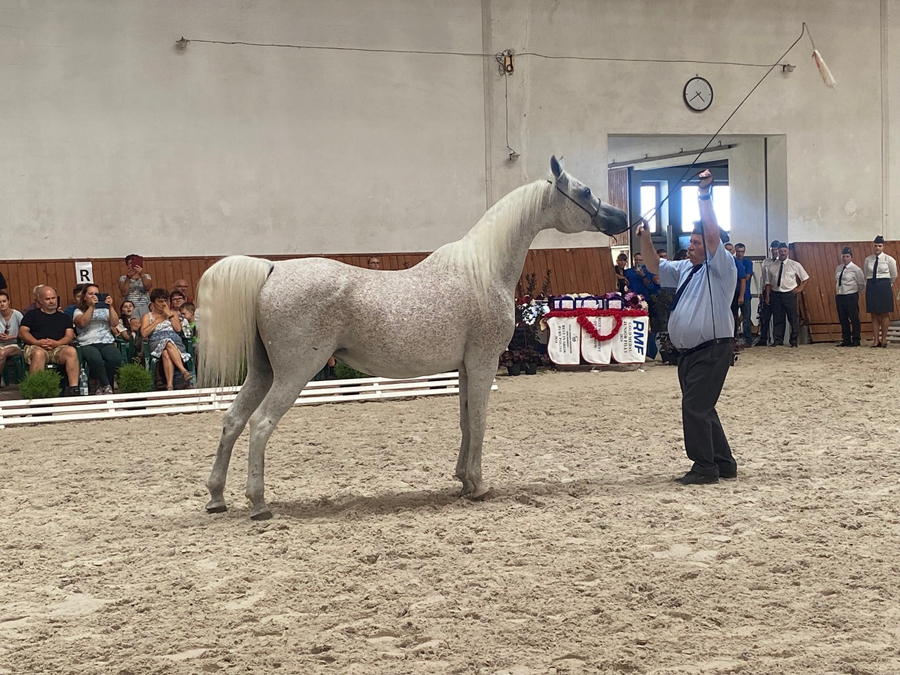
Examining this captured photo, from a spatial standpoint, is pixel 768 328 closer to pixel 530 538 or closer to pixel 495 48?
pixel 495 48

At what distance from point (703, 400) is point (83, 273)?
35.0 feet

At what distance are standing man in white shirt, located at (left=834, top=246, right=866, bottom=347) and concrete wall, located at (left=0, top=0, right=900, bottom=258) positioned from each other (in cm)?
176

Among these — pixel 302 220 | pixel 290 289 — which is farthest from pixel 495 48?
pixel 290 289

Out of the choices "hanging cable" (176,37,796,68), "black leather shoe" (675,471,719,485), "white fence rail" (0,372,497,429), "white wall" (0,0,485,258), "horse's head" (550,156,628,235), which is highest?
"hanging cable" (176,37,796,68)

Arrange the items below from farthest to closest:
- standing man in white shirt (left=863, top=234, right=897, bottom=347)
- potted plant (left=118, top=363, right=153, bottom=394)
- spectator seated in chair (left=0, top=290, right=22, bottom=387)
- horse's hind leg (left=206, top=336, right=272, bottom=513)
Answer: standing man in white shirt (left=863, top=234, right=897, bottom=347) → spectator seated in chair (left=0, top=290, right=22, bottom=387) → potted plant (left=118, top=363, right=153, bottom=394) → horse's hind leg (left=206, top=336, right=272, bottom=513)

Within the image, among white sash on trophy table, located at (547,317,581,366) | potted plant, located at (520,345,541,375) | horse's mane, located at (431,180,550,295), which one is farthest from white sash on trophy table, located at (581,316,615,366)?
horse's mane, located at (431,180,550,295)

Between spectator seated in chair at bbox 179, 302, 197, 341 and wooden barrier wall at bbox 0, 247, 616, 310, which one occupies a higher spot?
wooden barrier wall at bbox 0, 247, 616, 310

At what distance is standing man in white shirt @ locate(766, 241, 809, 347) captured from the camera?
54.7ft

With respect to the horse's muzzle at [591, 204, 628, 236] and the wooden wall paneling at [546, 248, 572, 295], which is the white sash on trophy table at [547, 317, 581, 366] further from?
the horse's muzzle at [591, 204, 628, 236]

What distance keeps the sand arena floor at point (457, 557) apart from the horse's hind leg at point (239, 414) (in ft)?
0.58

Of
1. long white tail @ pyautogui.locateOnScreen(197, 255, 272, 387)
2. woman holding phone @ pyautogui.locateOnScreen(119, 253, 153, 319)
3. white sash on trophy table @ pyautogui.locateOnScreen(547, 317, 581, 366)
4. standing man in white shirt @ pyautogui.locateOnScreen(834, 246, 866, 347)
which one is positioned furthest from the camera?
standing man in white shirt @ pyautogui.locateOnScreen(834, 246, 866, 347)

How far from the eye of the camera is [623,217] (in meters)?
5.83

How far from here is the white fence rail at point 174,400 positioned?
30.7 ft

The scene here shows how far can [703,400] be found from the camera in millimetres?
5891
